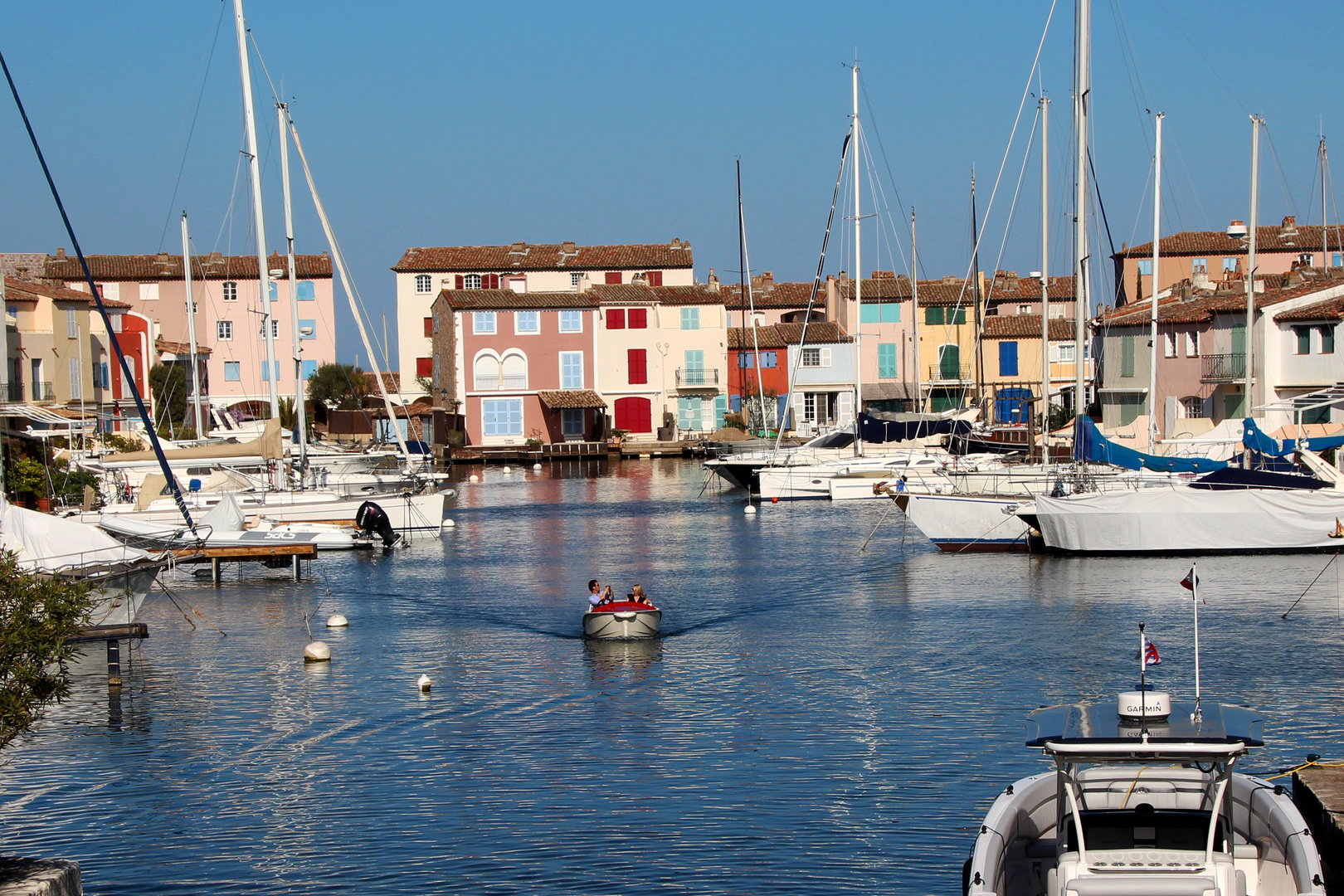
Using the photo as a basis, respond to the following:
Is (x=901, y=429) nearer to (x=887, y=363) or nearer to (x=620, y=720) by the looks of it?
(x=887, y=363)

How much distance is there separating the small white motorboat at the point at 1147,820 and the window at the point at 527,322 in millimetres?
71979

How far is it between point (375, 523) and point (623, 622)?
1693 centimetres

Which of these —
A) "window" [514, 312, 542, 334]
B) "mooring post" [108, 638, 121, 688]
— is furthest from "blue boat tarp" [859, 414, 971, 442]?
"mooring post" [108, 638, 121, 688]

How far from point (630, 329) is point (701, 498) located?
29627 millimetres

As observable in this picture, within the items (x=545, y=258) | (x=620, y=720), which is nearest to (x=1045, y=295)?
(x=620, y=720)

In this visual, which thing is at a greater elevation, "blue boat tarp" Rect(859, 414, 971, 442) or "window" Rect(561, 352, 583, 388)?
"window" Rect(561, 352, 583, 388)

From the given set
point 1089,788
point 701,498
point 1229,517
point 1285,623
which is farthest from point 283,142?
point 1089,788

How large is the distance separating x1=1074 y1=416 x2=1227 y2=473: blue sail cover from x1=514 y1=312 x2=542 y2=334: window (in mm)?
49276

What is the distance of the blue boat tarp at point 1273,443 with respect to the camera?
3741 centimetres

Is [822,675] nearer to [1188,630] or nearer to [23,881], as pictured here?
[1188,630]

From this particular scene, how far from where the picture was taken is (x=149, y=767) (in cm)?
1791

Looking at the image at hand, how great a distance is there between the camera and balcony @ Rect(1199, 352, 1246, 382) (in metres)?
52.1

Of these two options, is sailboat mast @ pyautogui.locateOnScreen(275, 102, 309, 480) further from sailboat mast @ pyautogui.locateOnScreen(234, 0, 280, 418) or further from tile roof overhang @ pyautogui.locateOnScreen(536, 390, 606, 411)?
tile roof overhang @ pyautogui.locateOnScreen(536, 390, 606, 411)

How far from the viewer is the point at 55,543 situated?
24.4m
